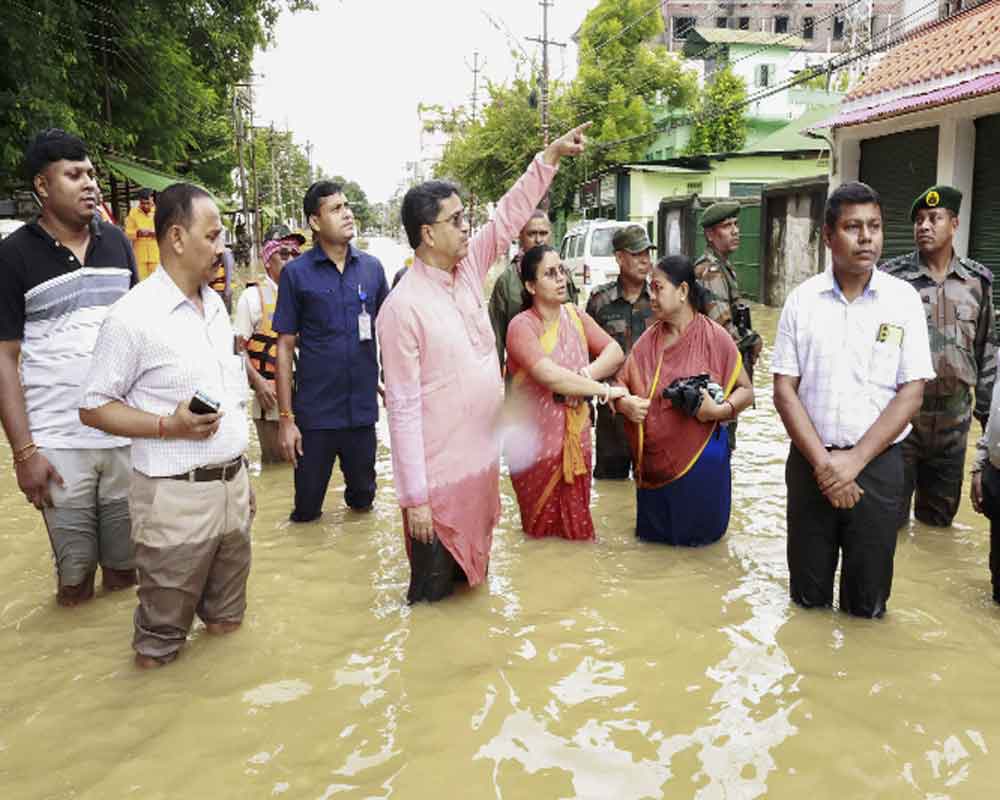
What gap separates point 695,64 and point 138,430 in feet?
152

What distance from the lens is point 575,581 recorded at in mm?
A: 4277

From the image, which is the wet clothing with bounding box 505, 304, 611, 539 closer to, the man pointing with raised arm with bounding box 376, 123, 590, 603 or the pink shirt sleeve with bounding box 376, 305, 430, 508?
the man pointing with raised arm with bounding box 376, 123, 590, 603

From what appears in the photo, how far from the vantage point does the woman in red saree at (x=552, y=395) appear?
4512 millimetres

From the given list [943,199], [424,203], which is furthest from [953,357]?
[424,203]

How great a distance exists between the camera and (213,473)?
3.18m

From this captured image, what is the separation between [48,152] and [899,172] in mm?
12585

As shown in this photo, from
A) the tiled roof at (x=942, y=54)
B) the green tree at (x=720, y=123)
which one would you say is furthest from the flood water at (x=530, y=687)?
the green tree at (x=720, y=123)

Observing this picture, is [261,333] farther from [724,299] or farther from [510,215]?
[724,299]

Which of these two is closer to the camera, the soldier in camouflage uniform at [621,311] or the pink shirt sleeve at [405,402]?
the pink shirt sleeve at [405,402]

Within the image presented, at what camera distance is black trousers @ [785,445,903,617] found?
342cm

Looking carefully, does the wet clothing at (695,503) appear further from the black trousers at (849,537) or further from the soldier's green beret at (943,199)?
the soldier's green beret at (943,199)

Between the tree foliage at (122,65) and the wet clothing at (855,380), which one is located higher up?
the tree foliage at (122,65)

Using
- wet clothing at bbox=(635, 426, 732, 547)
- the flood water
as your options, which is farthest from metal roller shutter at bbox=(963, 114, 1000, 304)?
wet clothing at bbox=(635, 426, 732, 547)

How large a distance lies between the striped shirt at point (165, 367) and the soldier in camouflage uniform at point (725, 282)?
3.15 m
